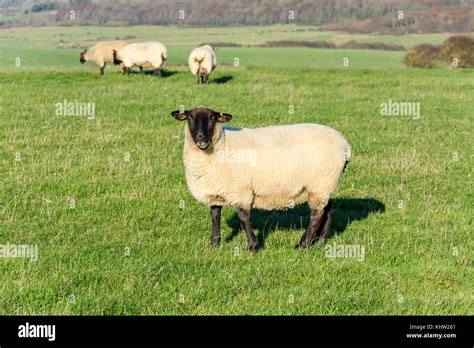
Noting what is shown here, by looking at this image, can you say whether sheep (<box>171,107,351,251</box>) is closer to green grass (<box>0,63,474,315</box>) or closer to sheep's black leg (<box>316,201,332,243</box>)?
sheep's black leg (<box>316,201,332,243</box>)

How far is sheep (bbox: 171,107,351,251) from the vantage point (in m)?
8.80

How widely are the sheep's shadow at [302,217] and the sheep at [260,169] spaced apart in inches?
28.1

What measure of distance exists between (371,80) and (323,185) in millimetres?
24214

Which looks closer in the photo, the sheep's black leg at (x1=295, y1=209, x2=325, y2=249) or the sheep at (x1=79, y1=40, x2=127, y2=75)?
the sheep's black leg at (x1=295, y1=209, x2=325, y2=249)

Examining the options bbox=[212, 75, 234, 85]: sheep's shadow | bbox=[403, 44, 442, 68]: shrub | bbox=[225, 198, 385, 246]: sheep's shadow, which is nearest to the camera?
bbox=[225, 198, 385, 246]: sheep's shadow

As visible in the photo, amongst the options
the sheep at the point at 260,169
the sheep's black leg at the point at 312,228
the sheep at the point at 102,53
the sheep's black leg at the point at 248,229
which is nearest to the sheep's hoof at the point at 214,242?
the sheep at the point at 260,169

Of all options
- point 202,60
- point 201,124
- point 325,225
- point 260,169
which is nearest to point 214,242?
point 260,169

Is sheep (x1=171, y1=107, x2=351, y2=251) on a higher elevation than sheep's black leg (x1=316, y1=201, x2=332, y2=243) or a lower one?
higher

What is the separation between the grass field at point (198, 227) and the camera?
7359mm

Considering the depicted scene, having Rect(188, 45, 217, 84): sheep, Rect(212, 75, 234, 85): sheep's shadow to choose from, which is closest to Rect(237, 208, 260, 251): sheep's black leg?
Rect(212, 75, 234, 85): sheep's shadow

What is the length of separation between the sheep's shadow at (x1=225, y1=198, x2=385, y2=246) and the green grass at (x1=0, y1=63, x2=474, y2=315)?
0.05 metres

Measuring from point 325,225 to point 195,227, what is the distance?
81.3 inches

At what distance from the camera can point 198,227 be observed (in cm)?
992

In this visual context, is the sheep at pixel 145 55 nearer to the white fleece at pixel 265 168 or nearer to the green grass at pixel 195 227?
the green grass at pixel 195 227
